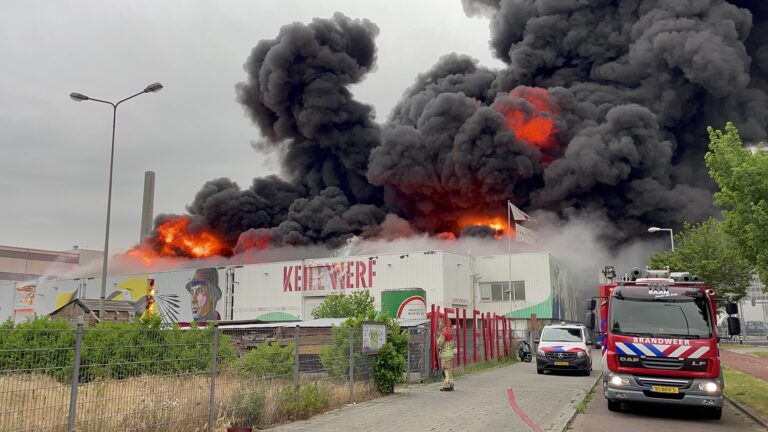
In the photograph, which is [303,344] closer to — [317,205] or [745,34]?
[317,205]

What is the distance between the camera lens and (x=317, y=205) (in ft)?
172

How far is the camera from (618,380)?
10781mm

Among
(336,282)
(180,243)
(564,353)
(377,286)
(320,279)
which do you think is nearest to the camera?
(564,353)

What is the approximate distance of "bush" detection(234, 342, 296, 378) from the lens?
9062 mm

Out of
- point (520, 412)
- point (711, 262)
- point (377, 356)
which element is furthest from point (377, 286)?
point (520, 412)

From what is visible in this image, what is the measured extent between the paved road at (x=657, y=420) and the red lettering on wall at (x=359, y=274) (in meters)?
29.6

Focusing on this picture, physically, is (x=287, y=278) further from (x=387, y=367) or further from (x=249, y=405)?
(x=249, y=405)

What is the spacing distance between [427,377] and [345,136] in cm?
4012

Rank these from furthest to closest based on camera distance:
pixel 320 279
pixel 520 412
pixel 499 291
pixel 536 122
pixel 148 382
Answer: pixel 536 122 < pixel 320 279 < pixel 499 291 < pixel 520 412 < pixel 148 382

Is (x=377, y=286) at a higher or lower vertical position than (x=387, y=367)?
higher

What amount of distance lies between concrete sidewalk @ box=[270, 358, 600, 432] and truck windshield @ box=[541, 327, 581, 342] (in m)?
3.71

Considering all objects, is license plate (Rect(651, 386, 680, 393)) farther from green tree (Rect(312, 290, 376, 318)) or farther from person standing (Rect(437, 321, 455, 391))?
green tree (Rect(312, 290, 376, 318))

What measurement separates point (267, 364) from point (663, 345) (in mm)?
7008

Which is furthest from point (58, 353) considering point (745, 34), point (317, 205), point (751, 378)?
point (745, 34)
